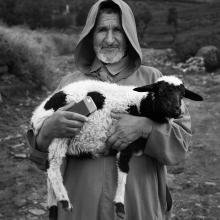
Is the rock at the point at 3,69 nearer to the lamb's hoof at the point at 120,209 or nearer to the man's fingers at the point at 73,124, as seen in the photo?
the man's fingers at the point at 73,124

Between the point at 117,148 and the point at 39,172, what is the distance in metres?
3.46

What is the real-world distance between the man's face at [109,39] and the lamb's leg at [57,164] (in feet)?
2.18

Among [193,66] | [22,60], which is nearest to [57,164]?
[22,60]

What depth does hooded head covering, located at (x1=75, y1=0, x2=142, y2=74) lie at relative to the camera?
264 cm

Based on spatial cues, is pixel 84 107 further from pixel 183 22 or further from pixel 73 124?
pixel 183 22

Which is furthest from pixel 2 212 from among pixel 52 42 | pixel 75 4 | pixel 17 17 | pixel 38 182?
pixel 75 4

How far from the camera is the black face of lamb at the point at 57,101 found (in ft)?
8.32

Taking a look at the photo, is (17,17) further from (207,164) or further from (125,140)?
(125,140)

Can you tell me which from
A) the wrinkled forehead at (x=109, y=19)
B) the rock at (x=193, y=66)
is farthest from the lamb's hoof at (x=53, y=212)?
the rock at (x=193, y=66)

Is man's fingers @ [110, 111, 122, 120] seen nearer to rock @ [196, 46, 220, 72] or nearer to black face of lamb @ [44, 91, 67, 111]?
black face of lamb @ [44, 91, 67, 111]

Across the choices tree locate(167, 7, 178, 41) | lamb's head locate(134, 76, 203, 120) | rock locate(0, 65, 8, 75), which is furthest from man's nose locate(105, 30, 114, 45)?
tree locate(167, 7, 178, 41)

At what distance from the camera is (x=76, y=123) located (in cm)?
233

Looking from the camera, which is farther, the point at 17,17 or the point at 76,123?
the point at 17,17

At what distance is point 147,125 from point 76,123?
445 millimetres
